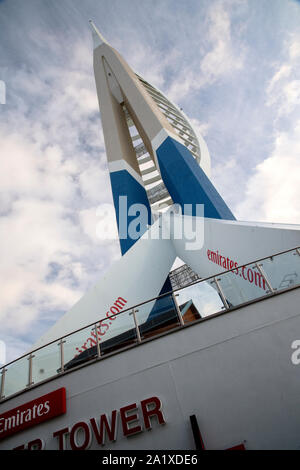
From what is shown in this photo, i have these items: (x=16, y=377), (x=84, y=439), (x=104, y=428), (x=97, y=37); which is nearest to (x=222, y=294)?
(x=104, y=428)

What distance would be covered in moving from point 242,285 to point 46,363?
12.8 ft

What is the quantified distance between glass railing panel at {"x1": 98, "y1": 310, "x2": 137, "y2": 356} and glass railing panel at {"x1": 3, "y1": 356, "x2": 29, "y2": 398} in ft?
5.28

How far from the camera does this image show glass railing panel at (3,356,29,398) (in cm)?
526

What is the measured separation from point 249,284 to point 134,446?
3101 millimetres

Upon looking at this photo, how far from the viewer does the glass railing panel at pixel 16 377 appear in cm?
526

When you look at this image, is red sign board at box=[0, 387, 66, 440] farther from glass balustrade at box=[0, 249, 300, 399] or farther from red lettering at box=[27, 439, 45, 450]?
glass balustrade at box=[0, 249, 300, 399]

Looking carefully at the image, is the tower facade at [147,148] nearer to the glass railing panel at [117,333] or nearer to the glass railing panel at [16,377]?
the glass railing panel at [117,333]

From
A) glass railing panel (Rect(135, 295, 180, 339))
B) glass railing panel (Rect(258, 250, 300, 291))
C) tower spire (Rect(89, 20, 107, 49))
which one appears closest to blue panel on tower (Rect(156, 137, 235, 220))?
glass railing panel (Rect(258, 250, 300, 291))

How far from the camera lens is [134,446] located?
4.02 m

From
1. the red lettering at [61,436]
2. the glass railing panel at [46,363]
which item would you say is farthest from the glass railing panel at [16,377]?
the red lettering at [61,436]

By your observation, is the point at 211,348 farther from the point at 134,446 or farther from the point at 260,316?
the point at 134,446

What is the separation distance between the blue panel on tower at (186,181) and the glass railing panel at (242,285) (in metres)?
4.96

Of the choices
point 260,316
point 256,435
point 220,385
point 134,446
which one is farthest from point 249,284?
point 134,446
